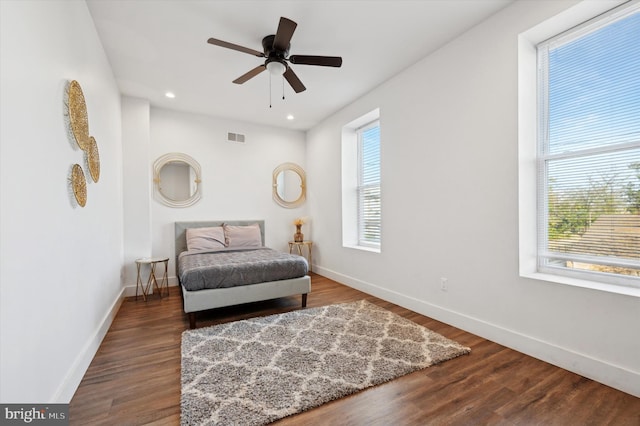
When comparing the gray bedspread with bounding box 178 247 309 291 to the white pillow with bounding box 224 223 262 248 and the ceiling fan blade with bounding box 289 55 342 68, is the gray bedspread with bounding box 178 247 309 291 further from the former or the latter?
the ceiling fan blade with bounding box 289 55 342 68

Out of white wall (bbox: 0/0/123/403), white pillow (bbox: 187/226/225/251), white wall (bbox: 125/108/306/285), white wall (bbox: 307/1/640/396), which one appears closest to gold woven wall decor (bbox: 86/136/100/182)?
white wall (bbox: 0/0/123/403)

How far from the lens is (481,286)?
2.59 m

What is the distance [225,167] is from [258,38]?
8.62ft

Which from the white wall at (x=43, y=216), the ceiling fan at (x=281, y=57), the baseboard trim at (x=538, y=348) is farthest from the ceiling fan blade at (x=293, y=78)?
the baseboard trim at (x=538, y=348)

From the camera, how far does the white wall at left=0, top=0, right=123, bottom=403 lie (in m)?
1.15

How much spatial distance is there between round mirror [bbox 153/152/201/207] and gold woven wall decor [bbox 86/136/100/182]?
81.6 inches

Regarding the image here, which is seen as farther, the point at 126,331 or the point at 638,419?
the point at 126,331

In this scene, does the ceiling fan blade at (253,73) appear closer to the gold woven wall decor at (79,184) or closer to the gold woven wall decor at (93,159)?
the gold woven wall decor at (93,159)

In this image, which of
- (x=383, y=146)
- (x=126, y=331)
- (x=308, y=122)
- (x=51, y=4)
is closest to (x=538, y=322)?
(x=383, y=146)

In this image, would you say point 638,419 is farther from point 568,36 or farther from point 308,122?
point 308,122

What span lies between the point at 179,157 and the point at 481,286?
4.52m

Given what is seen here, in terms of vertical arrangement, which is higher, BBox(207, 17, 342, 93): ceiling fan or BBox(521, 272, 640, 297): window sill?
BBox(207, 17, 342, 93): ceiling fan

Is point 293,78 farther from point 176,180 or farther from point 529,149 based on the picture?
point 176,180

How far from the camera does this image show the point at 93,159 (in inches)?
91.6
